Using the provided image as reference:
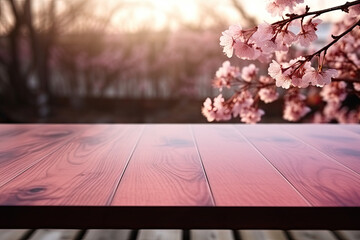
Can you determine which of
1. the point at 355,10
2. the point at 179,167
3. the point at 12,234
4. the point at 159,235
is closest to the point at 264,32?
the point at 355,10

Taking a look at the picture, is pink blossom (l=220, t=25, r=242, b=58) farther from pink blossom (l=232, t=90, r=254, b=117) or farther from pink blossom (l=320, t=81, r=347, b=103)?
pink blossom (l=320, t=81, r=347, b=103)

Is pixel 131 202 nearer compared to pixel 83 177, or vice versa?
pixel 131 202

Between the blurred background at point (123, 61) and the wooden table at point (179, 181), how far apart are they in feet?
18.4

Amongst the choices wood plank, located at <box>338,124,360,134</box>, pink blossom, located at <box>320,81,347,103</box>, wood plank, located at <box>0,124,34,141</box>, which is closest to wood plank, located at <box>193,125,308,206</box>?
wood plank, located at <box>338,124,360,134</box>

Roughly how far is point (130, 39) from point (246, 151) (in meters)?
7.31

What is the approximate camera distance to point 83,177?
3.05 feet

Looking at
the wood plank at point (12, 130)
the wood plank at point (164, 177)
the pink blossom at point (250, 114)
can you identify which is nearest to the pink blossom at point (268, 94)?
the pink blossom at point (250, 114)

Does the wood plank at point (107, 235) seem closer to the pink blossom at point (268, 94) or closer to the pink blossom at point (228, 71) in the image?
the pink blossom at point (228, 71)

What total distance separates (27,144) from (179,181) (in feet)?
2.22

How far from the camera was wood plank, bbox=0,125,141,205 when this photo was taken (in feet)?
2.56

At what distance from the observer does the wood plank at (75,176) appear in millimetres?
782

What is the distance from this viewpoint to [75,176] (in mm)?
939

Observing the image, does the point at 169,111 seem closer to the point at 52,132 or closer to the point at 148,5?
the point at 148,5

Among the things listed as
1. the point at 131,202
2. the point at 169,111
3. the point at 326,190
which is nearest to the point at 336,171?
the point at 326,190
